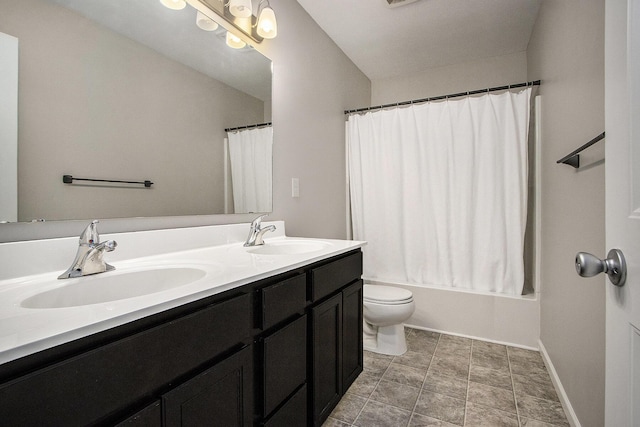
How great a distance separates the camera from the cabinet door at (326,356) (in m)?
1.21

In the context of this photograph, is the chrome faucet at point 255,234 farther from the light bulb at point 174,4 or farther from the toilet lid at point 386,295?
the light bulb at point 174,4

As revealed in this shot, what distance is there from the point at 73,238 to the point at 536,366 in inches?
97.8

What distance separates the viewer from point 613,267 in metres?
0.52

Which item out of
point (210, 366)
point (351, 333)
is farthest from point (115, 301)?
point (351, 333)

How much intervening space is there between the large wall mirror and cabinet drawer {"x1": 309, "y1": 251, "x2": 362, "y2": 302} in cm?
62

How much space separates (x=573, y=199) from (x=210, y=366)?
1608mm

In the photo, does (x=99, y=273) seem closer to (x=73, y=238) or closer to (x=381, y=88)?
(x=73, y=238)

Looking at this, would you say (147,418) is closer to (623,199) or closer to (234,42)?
(623,199)

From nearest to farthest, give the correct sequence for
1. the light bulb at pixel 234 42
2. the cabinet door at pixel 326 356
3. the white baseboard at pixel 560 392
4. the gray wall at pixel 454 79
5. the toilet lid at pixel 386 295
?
the cabinet door at pixel 326 356 → the white baseboard at pixel 560 392 → the light bulb at pixel 234 42 → the toilet lid at pixel 386 295 → the gray wall at pixel 454 79

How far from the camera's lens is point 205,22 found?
4.70ft

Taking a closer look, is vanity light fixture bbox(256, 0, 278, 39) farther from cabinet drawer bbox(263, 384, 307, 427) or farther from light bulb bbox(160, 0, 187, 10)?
cabinet drawer bbox(263, 384, 307, 427)

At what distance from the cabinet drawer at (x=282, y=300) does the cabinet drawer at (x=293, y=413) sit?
0.31 meters

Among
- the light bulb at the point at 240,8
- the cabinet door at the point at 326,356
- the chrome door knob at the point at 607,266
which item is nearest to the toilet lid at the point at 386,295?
the cabinet door at the point at 326,356

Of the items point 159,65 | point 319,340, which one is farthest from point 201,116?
point 319,340
